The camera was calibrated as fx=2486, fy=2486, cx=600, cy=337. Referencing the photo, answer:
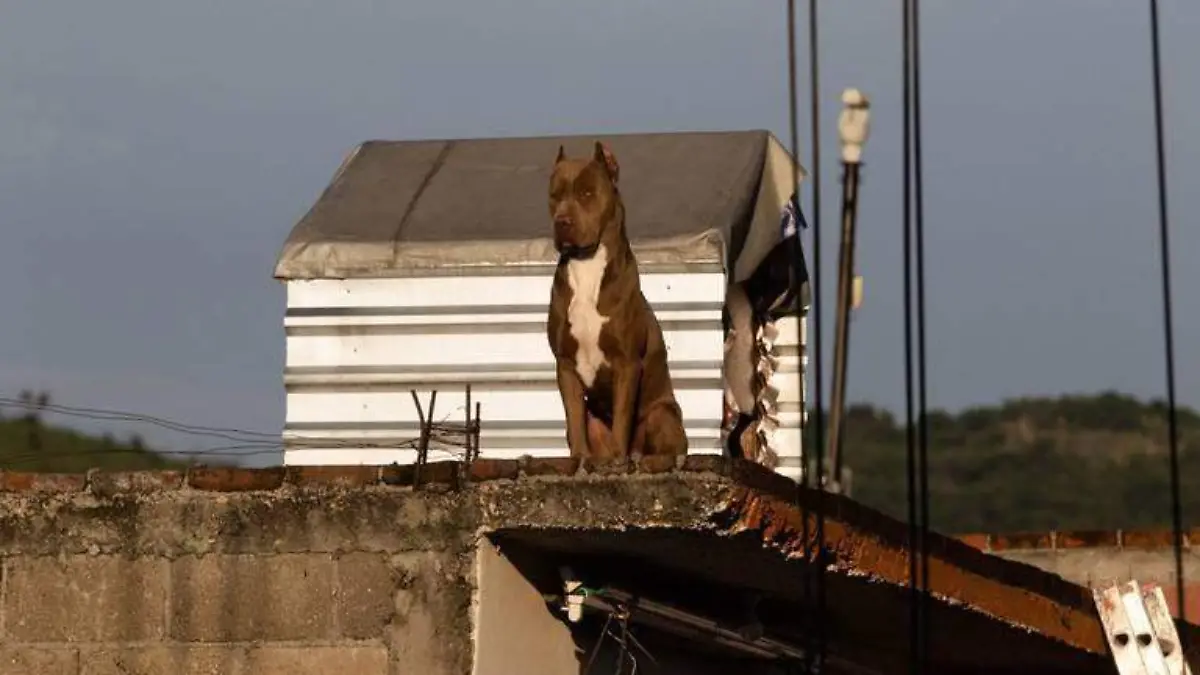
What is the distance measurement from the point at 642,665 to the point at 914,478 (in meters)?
1.28

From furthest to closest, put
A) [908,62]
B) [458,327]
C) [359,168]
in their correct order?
[359,168] → [458,327] → [908,62]

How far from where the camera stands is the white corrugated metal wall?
1427 centimetres

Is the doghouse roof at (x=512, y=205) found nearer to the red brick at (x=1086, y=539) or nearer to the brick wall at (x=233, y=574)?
the red brick at (x=1086, y=539)

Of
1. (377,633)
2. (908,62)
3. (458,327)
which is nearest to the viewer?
(377,633)

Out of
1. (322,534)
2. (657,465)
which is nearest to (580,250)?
(657,465)

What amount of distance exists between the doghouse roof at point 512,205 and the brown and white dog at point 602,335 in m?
4.79

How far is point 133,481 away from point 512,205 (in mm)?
6658

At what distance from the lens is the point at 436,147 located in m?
16.5

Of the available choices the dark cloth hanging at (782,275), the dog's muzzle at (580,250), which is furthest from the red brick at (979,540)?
the dog's muzzle at (580,250)

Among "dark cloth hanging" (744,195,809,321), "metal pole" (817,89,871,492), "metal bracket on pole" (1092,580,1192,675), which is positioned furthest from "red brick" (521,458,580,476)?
"dark cloth hanging" (744,195,809,321)

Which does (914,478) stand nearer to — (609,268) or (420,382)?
(609,268)

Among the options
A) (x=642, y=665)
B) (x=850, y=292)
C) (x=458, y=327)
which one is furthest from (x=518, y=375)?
(x=642, y=665)

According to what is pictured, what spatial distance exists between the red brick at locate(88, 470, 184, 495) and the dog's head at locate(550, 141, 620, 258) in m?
1.68

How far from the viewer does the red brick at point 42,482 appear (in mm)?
8859
